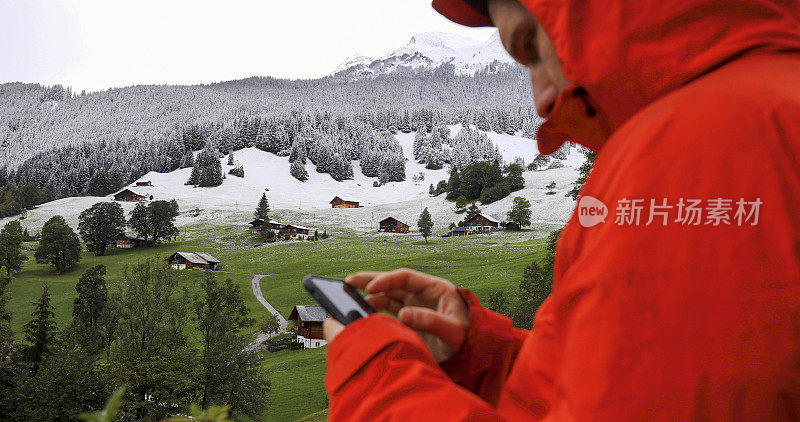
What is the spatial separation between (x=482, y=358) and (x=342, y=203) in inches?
6109

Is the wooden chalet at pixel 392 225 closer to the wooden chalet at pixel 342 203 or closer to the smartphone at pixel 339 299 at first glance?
the wooden chalet at pixel 342 203

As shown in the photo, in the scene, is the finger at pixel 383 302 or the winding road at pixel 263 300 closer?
the finger at pixel 383 302

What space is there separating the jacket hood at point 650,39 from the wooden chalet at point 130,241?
12139 centimetres

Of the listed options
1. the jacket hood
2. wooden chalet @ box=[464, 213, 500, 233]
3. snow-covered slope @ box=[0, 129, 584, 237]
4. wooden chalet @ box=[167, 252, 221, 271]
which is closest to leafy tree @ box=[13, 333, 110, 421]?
the jacket hood

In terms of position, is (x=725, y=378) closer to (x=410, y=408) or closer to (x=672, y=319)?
(x=672, y=319)

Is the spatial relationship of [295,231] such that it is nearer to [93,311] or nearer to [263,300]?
[263,300]

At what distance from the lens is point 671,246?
98 cm

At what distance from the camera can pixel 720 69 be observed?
1.10m

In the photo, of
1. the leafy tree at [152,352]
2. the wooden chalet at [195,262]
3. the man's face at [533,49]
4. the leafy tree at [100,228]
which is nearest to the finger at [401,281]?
the man's face at [533,49]

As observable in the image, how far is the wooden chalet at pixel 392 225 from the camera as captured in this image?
11581 cm

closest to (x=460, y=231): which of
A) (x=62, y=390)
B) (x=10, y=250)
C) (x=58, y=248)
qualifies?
(x=58, y=248)

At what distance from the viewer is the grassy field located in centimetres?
4194

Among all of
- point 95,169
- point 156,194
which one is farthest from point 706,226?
point 95,169

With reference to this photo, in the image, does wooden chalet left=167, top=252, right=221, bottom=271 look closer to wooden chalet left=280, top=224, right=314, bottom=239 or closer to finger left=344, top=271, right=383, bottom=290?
wooden chalet left=280, top=224, right=314, bottom=239
